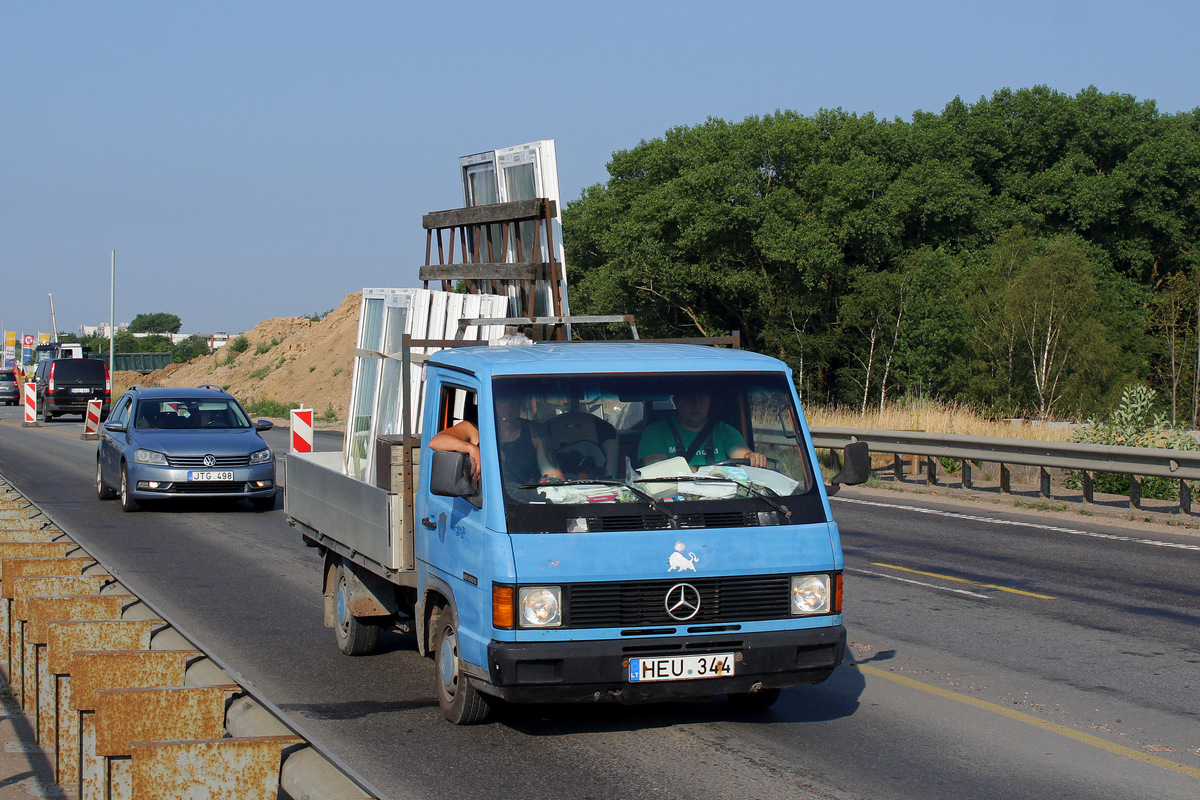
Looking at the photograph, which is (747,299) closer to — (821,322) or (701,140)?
(821,322)

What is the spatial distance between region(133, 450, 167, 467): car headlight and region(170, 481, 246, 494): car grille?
13.7 inches

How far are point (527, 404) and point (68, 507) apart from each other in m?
13.2

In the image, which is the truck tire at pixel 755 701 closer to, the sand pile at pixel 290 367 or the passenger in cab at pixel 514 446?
the passenger in cab at pixel 514 446

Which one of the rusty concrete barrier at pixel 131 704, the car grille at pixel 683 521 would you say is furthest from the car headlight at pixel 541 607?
the rusty concrete barrier at pixel 131 704

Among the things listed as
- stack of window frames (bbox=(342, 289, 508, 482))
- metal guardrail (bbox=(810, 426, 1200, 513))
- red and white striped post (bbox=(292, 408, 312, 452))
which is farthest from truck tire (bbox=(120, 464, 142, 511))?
metal guardrail (bbox=(810, 426, 1200, 513))

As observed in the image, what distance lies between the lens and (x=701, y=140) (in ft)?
157

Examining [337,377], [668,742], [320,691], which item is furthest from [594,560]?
[337,377]

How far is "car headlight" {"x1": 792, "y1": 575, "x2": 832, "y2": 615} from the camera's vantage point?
18.5 feet

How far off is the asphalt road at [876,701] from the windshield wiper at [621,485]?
3.75ft

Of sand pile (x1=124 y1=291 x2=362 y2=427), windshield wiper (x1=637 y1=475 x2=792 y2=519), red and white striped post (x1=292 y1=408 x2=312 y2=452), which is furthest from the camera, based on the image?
sand pile (x1=124 y1=291 x2=362 y2=427)

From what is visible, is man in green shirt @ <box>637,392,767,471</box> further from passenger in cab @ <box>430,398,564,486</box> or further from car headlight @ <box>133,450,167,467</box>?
car headlight @ <box>133,450,167,467</box>

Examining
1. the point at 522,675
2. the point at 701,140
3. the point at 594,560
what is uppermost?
the point at 701,140

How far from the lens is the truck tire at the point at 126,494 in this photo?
16203 mm

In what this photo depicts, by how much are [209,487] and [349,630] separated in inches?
350
